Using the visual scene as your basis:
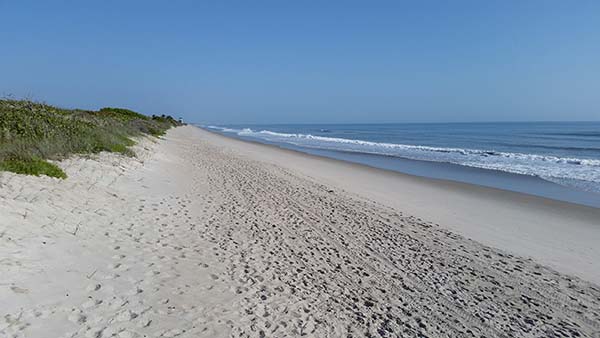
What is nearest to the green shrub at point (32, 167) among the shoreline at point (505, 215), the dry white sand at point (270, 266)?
the dry white sand at point (270, 266)

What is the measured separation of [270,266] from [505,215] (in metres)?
7.89

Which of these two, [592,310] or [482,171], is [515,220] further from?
[482,171]

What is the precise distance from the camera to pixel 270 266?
5980 mm

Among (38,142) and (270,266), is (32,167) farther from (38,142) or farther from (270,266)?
(270,266)

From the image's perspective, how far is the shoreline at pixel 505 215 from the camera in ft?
25.3

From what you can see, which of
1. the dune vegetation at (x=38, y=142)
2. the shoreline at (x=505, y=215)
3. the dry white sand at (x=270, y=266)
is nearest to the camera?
the dry white sand at (x=270, y=266)

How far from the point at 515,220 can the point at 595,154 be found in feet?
78.2

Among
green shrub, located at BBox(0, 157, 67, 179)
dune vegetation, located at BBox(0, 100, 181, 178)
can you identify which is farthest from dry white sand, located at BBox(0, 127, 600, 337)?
dune vegetation, located at BBox(0, 100, 181, 178)

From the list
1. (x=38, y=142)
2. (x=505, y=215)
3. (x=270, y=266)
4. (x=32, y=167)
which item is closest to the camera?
(x=270, y=266)

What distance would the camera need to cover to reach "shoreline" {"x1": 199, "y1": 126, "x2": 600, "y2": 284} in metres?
7.72

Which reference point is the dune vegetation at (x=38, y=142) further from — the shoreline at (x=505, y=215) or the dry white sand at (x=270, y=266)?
the shoreline at (x=505, y=215)

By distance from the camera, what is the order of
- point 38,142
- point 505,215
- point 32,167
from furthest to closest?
point 505,215 < point 38,142 < point 32,167

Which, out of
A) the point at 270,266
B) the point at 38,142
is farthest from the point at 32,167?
the point at 270,266

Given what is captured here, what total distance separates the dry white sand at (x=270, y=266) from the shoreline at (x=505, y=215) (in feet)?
0.21
